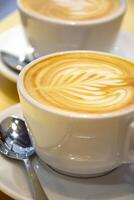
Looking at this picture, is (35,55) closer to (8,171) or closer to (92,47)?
(92,47)

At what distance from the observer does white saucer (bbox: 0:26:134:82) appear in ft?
2.65

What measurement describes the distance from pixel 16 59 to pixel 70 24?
0.39ft

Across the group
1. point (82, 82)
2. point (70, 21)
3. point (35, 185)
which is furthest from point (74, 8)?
point (35, 185)

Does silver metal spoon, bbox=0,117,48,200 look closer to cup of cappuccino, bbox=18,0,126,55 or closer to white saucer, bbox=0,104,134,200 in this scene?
white saucer, bbox=0,104,134,200

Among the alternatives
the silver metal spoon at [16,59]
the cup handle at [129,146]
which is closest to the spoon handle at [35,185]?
the cup handle at [129,146]

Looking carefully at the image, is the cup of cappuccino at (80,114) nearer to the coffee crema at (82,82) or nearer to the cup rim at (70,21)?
the coffee crema at (82,82)

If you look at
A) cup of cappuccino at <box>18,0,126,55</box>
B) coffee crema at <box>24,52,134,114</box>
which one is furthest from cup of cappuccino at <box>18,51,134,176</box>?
cup of cappuccino at <box>18,0,126,55</box>

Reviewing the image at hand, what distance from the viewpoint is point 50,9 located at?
2.52 feet

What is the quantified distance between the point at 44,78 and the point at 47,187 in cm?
13

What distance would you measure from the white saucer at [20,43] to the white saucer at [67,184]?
312 millimetres

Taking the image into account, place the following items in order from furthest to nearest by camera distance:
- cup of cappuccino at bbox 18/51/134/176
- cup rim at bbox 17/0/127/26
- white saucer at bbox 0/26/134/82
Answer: white saucer at bbox 0/26/134/82, cup rim at bbox 17/0/127/26, cup of cappuccino at bbox 18/51/134/176

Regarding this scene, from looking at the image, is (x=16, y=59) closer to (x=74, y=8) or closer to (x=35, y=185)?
(x=74, y=8)

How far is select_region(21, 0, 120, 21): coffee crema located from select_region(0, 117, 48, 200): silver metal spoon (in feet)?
0.74

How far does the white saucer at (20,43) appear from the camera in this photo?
2.65ft
